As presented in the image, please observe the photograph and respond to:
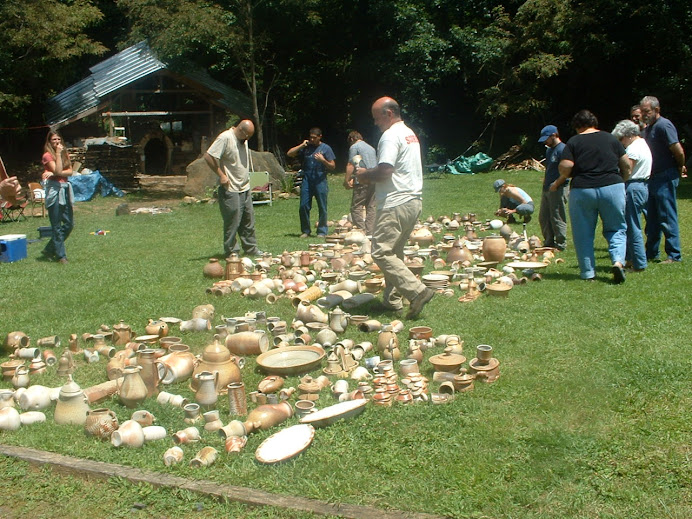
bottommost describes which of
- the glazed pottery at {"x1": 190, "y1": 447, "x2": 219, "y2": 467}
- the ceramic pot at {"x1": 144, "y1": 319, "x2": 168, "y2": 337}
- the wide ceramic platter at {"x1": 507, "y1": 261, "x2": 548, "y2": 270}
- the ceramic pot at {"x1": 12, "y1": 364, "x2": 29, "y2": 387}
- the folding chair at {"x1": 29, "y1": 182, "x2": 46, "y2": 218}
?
the glazed pottery at {"x1": 190, "y1": 447, "x2": 219, "y2": 467}

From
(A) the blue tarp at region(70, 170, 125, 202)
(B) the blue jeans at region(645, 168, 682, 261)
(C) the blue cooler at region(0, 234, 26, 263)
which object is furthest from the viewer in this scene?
(A) the blue tarp at region(70, 170, 125, 202)

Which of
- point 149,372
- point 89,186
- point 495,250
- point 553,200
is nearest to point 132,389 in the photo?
point 149,372

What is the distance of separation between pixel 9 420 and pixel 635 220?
6489 mm

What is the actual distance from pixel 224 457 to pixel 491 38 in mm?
22942

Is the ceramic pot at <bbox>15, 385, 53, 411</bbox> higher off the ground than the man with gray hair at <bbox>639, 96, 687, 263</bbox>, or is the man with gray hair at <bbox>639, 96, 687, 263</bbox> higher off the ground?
the man with gray hair at <bbox>639, 96, 687, 263</bbox>

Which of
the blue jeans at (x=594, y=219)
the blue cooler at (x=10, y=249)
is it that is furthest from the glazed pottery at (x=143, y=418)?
the blue cooler at (x=10, y=249)

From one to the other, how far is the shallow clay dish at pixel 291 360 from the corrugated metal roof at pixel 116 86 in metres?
17.3

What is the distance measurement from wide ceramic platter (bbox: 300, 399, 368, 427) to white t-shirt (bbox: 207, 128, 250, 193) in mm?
5216

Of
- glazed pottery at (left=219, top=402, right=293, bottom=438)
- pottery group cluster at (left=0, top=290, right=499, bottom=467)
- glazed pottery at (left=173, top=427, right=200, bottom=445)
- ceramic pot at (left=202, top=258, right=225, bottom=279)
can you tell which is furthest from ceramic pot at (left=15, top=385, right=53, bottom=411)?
ceramic pot at (left=202, top=258, right=225, bottom=279)

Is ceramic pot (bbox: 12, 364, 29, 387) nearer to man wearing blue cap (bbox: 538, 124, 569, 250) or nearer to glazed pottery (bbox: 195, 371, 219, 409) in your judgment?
glazed pottery (bbox: 195, 371, 219, 409)

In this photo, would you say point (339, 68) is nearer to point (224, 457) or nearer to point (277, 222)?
→ point (277, 222)

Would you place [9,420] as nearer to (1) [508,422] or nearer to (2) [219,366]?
(2) [219,366]

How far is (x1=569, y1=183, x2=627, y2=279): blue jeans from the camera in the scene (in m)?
7.12

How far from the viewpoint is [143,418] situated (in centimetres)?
429
